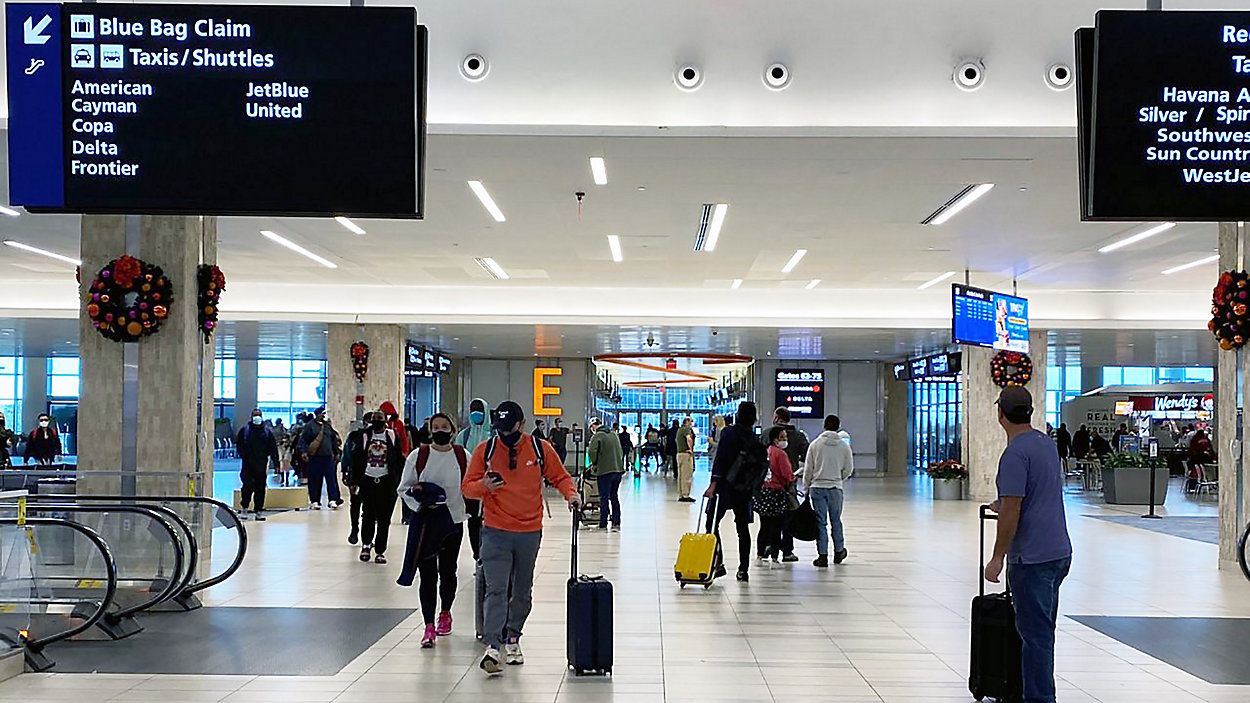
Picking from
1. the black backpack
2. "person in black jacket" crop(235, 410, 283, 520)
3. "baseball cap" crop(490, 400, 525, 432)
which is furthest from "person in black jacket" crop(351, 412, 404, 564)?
"baseball cap" crop(490, 400, 525, 432)

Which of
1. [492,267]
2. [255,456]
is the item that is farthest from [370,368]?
[255,456]

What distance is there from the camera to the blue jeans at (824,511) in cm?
1407

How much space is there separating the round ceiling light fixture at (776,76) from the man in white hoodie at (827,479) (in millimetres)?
5222

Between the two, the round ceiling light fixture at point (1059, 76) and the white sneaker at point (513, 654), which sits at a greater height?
the round ceiling light fixture at point (1059, 76)

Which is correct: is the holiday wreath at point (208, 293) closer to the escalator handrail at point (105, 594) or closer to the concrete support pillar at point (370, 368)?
the escalator handrail at point (105, 594)

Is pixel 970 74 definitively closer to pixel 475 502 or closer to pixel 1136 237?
pixel 475 502

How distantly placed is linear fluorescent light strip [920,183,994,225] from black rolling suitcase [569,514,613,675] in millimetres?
7001

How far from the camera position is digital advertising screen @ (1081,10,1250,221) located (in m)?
5.70

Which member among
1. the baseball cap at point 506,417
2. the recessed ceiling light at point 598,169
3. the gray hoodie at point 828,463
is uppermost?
the recessed ceiling light at point 598,169

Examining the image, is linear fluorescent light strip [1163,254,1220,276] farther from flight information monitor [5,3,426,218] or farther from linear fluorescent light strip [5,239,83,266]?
linear fluorescent light strip [5,239,83,266]

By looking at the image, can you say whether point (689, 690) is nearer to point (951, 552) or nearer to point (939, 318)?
point (951, 552)

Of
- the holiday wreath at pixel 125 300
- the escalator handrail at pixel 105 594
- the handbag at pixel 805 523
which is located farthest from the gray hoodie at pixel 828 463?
the escalator handrail at pixel 105 594

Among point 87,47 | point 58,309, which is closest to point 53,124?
point 87,47

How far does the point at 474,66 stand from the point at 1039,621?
598 centimetres
